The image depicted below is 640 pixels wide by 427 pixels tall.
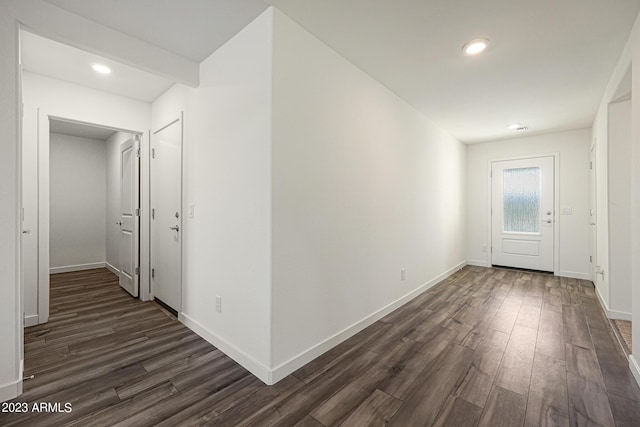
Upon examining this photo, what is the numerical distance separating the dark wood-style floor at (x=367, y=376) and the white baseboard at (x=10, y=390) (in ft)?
0.14

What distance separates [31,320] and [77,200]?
3471mm

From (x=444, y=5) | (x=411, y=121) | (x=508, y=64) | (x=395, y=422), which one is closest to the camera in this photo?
(x=395, y=422)

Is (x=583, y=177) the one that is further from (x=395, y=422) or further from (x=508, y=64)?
(x=395, y=422)

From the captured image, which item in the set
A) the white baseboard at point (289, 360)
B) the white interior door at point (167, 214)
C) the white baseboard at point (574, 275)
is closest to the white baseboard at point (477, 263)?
the white baseboard at point (574, 275)

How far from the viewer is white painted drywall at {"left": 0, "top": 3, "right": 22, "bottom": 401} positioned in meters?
1.61

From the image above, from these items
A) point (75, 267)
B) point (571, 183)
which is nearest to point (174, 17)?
point (75, 267)

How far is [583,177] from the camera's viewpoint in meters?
4.44

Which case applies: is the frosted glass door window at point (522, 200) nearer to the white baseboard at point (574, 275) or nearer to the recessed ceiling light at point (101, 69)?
the white baseboard at point (574, 275)

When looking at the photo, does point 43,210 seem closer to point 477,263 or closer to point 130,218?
point 130,218

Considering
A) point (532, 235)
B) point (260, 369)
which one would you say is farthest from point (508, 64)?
point (532, 235)

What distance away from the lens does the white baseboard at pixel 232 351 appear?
1.84 m

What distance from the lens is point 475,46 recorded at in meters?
2.19

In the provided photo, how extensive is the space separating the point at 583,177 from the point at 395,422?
5.17 metres

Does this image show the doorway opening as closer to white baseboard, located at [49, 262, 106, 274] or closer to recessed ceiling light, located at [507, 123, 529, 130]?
white baseboard, located at [49, 262, 106, 274]
